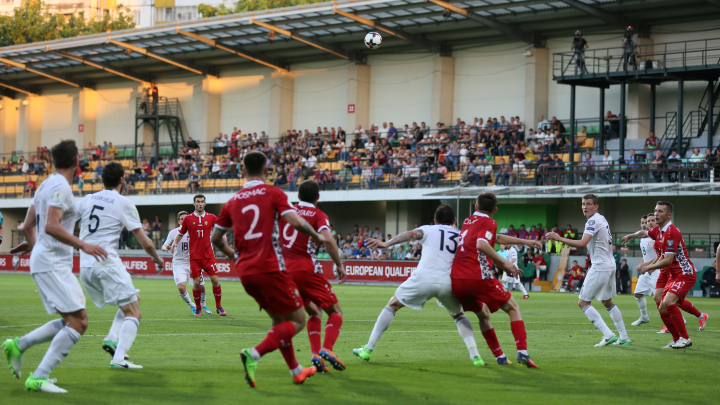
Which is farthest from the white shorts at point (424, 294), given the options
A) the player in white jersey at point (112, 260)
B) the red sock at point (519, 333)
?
the player in white jersey at point (112, 260)

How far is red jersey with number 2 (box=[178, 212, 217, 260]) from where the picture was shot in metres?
16.2

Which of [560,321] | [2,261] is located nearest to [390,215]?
[2,261]

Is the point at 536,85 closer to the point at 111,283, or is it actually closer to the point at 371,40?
the point at 371,40

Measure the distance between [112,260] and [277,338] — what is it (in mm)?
2290

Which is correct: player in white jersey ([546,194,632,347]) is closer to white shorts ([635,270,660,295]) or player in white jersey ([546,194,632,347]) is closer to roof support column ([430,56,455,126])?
white shorts ([635,270,660,295])

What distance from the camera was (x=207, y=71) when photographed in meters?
50.3

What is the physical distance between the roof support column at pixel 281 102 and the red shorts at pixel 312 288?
39.2 metres

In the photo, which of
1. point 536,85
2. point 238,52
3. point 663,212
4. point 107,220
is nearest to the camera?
point 107,220

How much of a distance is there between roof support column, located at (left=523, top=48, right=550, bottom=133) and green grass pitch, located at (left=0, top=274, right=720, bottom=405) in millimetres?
24676

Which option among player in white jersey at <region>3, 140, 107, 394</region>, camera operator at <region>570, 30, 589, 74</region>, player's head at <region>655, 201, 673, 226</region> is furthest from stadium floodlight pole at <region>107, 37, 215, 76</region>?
player in white jersey at <region>3, 140, 107, 394</region>

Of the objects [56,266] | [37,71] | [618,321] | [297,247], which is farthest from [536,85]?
[56,266]

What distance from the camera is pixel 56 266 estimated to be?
759 cm

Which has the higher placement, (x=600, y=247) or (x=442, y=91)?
(x=442, y=91)

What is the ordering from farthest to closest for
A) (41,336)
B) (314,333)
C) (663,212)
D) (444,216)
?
(663,212) < (444,216) < (314,333) < (41,336)
